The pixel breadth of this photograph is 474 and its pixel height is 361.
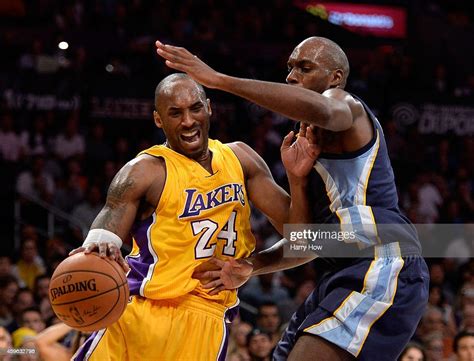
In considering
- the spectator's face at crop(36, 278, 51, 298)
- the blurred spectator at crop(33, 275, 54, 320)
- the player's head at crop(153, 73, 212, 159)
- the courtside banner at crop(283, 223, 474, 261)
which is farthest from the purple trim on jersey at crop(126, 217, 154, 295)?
the spectator's face at crop(36, 278, 51, 298)

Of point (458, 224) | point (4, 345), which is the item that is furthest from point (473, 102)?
point (4, 345)

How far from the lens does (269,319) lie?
8.68 metres

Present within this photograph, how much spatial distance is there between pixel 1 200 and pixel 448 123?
6704 mm

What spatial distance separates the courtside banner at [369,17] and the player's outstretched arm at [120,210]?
1132 centimetres

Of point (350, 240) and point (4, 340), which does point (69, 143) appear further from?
point (350, 240)

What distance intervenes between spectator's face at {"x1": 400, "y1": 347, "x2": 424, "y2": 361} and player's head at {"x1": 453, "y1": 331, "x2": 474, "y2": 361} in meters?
0.40

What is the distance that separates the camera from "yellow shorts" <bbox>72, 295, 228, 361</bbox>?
14.8 feet

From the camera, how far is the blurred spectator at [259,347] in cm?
784

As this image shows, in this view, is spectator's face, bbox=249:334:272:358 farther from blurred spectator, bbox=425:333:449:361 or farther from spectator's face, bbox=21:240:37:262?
spectator's face, bbox=21:240:37:262

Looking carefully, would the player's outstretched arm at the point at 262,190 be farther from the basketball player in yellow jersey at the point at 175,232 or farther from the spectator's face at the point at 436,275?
the spectator's face at the point at 436,275

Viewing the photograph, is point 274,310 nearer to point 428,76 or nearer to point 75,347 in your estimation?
point 75,347

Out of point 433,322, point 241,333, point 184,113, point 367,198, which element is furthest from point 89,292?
point 433,322

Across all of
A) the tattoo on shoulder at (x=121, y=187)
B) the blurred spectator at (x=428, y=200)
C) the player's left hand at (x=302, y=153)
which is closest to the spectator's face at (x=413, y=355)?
the player's left hand at (x=302, y=153)

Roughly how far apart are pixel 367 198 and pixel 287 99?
644 millimetres
